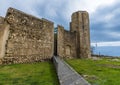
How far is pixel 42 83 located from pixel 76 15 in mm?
18611

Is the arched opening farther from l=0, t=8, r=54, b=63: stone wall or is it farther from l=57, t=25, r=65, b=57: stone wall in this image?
l=0, t=8, r=54, b=63: stone wall

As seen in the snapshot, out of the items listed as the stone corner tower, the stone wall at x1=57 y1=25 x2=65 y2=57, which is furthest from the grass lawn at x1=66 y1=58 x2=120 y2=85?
the stone corner tower

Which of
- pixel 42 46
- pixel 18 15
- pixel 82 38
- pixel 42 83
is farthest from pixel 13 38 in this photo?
pixel 82 38

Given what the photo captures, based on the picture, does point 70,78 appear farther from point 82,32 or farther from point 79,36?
point 82,32

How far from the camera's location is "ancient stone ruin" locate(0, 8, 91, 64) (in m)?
11.1

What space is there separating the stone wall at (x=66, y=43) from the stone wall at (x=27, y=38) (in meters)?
2.66

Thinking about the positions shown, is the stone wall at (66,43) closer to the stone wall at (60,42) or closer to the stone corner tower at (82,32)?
the stone wall at (60,42)

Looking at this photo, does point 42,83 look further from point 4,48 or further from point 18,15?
point 18,15

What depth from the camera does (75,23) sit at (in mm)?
23266

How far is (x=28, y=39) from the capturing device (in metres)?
13.1

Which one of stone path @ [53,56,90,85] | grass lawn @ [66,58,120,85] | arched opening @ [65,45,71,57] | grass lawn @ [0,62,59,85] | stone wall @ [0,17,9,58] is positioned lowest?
grass lawn @ [66,58,120,85]

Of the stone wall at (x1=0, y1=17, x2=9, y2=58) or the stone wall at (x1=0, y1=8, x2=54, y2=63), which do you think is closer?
the stone wall at (x1=0, y1=17, x2=9, y2=58)

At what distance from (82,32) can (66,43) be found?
3763 millimetres

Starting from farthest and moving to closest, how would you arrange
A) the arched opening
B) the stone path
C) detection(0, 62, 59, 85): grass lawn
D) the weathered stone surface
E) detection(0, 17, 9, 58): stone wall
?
the weathered stone surface
the arched opening
detection(0, 17, 9, 58): stone wall
detection(0, 62, 59, 85): grass lawn
the stone path
